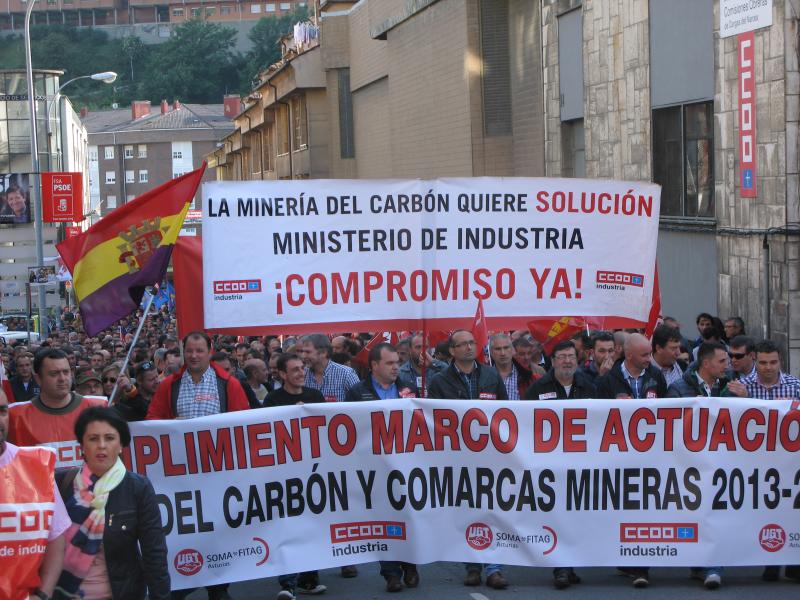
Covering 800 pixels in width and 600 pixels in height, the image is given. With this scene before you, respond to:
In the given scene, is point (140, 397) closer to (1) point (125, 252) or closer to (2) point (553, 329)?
(1) point (125, 252)

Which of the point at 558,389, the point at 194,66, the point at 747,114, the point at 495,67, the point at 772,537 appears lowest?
the point at 772,537

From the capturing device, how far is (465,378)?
910 cm

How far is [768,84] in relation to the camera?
15023 mm

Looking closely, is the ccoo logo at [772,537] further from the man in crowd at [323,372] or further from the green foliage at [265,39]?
the green foliage at [265,39]

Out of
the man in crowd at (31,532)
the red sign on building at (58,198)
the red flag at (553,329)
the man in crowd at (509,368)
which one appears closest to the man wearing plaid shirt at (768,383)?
the man in crowd at (509,368)

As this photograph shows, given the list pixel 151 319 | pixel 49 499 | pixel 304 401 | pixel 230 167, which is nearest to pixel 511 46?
pixel 151 319

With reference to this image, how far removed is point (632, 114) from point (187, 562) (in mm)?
13671

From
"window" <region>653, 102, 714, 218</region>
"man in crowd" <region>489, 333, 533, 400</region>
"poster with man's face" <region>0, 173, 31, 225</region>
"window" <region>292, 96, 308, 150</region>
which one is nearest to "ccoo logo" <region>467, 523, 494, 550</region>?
"man in crowd" <region>489, 333, 533, 400</region>

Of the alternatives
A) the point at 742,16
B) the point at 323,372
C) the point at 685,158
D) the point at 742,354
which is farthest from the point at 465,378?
the point at 685,158

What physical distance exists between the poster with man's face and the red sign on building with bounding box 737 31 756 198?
158 feet

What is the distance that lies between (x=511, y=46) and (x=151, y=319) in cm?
1662

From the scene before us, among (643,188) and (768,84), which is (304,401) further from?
(768,84)

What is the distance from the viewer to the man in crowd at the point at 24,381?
12.9 m

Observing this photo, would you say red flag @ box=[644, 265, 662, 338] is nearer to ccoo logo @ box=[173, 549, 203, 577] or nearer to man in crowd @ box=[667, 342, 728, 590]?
man in crowd @ box=[667, 342, 728, 590]
